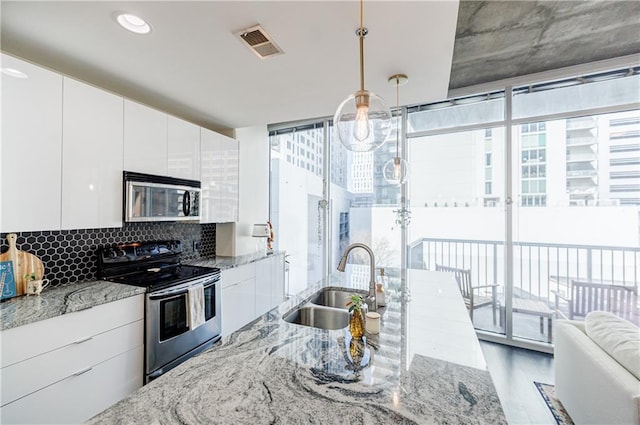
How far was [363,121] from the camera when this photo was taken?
129 cm

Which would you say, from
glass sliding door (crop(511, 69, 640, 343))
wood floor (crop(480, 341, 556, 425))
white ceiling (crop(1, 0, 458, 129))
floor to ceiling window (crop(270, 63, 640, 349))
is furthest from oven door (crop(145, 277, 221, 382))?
glass sliding door (crop(511, 69, 640, 343))

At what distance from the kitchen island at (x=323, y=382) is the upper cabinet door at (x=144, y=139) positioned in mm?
1816

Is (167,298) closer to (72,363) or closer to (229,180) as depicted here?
(72,363)

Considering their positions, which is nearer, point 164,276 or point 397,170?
point 164,276

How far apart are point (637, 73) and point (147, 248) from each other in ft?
17.1

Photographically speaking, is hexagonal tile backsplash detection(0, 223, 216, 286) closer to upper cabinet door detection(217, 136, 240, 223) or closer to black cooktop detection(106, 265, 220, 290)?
black cooktop detection(106, 265, 220, 290)

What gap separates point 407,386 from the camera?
92cm

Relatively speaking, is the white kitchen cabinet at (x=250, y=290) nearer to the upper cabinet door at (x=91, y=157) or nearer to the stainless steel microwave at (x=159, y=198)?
the stainless steel microwave at (x=159, y=198)

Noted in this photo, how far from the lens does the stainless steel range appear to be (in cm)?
207

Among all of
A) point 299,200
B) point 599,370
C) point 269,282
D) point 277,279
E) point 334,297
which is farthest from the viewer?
point 299,200

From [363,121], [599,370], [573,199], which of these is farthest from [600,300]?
[363,121]

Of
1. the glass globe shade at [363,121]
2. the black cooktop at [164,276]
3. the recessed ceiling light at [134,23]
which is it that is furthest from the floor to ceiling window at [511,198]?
the recessed ceiling light at [134,23]

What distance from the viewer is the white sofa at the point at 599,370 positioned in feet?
4.43

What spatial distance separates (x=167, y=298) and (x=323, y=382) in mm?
1733
